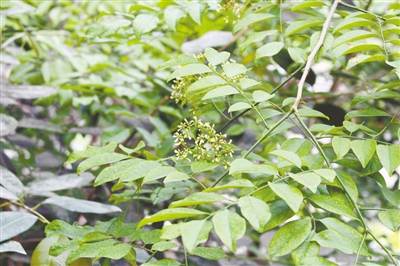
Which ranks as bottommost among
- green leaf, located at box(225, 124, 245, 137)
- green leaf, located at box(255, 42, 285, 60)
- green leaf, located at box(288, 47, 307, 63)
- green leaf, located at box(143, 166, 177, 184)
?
green leaf, located at box(225, 124, 245, 137)

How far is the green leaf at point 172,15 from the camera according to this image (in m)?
0.92

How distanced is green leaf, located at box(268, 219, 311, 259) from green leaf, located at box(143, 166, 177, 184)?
0.53ft

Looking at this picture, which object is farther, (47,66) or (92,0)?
(92,0)

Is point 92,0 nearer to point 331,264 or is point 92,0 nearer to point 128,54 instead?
point 128,54

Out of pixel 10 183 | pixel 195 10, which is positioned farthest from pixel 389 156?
pixel 10 183

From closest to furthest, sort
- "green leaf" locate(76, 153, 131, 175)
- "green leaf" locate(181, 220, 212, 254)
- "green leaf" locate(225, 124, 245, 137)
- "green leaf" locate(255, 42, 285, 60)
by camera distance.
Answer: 1. "green leaf" locate(181, 220, 212, 254)
2. "green leaf" locate(76, 153, 131, 175)
3. "green leaf" locate(255, 42, 285, 60)
4. "green leaf" locate(225, 124, 245, 137)

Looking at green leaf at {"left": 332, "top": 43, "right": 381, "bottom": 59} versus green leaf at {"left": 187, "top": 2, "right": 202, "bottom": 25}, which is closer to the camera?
green leaf at {"left": 332, "top": 43, "right": 381, "bottom": 59}

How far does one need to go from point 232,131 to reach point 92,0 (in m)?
0.72

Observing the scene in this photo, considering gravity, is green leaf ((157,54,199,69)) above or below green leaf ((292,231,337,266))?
above

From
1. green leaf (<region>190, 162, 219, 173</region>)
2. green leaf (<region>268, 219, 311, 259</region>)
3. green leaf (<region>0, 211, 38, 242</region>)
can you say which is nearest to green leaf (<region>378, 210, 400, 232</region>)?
green leaf (<region>268, 219, 311, 259</region>)

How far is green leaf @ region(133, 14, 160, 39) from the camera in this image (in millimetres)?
900

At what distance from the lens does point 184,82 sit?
74 centimetres

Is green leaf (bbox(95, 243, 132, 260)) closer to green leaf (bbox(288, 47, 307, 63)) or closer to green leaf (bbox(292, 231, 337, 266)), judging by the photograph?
green leaf (bbox(292, 231, 337, 266))

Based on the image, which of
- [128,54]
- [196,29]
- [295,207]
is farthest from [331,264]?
[128,54]
